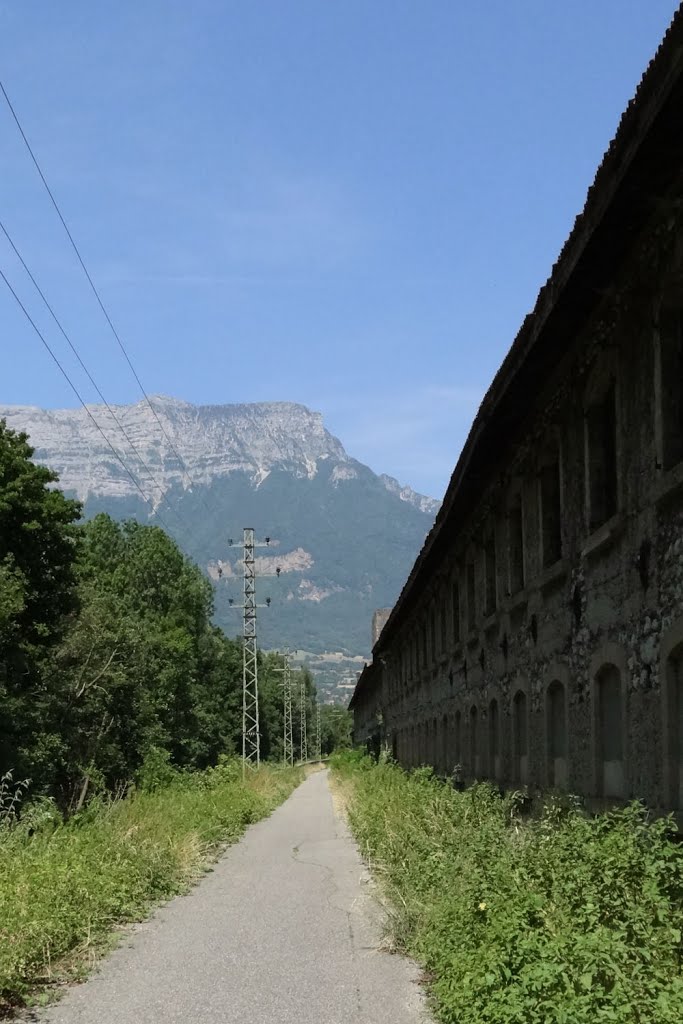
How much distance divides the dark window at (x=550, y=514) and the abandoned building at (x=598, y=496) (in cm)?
2

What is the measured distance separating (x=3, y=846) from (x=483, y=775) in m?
10.2

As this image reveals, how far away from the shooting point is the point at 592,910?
6855mm

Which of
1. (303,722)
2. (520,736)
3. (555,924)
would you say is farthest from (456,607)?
(303,722)

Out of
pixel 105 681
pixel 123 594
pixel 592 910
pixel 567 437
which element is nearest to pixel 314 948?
pixel 592 910

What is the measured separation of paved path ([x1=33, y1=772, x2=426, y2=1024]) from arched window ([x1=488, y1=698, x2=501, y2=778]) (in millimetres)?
2963

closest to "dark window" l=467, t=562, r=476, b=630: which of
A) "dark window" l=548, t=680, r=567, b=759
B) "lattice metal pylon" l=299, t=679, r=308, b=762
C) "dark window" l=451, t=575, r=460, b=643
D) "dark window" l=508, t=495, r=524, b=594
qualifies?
"dark window" l=451, t=575, r=460, b=643

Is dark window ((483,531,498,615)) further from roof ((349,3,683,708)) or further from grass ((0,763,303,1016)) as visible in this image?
grass ((0,763,303,1016))

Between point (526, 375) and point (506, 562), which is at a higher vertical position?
point (526, 375)

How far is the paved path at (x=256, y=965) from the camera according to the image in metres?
8.10

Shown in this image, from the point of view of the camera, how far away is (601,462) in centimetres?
1175

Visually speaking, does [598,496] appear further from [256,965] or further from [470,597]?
[470,597]

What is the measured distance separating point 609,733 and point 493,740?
7.99 metres

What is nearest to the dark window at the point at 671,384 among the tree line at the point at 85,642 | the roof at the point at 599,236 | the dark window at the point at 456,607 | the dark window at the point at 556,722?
the roof at the point at 599,236

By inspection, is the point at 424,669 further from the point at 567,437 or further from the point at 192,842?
the point at 567,437
